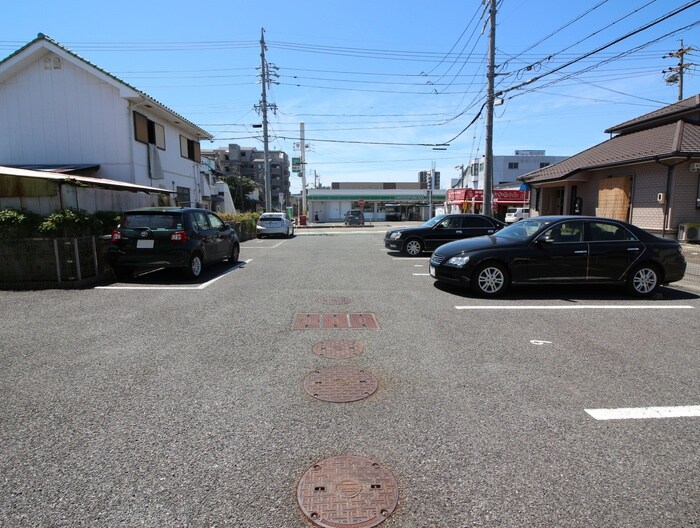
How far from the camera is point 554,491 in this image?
7.91 ft

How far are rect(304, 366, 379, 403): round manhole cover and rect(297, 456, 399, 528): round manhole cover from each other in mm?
888

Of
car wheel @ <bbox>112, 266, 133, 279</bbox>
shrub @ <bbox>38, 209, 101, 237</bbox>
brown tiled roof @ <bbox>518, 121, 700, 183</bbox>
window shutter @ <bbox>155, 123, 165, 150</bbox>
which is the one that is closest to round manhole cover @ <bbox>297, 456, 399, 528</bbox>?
car wheel @ <bbox>112, 266, 133, 279</bbox>

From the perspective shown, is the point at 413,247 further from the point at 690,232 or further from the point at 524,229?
the point at 690,232

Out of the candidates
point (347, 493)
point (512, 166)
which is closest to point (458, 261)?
point (347, 493)

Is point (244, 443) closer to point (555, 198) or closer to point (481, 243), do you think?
point (481, 243)

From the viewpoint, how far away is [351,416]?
3258 millimetres

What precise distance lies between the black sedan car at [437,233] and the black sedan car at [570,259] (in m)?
6.14

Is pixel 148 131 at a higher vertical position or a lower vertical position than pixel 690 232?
higher

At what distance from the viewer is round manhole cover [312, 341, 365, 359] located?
15.0 ft

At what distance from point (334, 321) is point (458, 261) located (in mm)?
2846

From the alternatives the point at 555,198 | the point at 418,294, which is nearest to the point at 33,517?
the point at 418,294

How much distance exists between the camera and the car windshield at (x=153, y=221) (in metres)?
8.73

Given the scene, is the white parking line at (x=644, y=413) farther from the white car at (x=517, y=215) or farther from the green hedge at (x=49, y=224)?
the white car at (x=517, y=215)

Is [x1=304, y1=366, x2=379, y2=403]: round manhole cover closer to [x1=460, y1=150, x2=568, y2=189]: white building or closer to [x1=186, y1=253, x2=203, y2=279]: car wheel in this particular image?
[x1=186, y1=253, x2=203, y2=279]: car wheel
